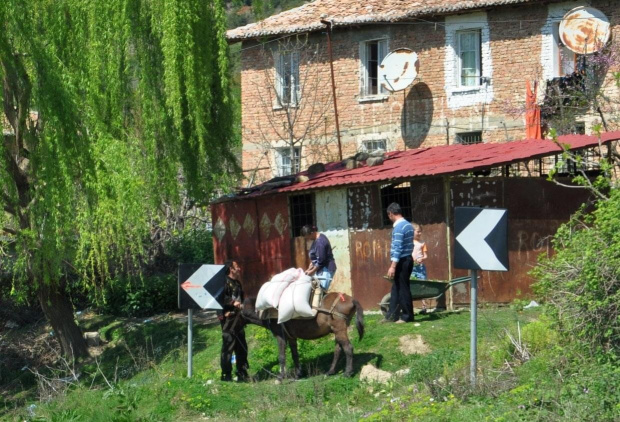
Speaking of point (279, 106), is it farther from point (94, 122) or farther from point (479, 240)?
point (479, 240)

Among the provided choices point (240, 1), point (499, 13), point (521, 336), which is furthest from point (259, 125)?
point (521, 336)

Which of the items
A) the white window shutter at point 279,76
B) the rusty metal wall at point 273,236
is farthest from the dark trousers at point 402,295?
the white window shutter at point 279,76

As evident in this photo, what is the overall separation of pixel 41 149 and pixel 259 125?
16.4 meters

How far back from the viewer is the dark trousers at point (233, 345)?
1627cm

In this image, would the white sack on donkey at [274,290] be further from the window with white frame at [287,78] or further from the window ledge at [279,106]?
the window with white frame at [287,78]

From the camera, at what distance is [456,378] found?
11.9 meters

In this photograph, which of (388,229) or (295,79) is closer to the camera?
(388,229)

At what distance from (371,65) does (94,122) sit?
14504mm

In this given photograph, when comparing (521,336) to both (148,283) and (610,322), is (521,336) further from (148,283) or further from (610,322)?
(148,283)

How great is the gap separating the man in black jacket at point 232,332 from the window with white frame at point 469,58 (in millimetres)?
16242

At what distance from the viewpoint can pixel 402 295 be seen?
1725 centimetres

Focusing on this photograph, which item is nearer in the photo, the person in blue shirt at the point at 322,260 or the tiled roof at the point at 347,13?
the person in blue shirt at the point at 322,260

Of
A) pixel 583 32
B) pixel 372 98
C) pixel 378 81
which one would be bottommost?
pixel 372 98

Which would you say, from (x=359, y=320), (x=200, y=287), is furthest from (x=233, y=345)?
(x=359, y=320)
